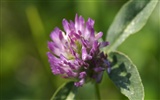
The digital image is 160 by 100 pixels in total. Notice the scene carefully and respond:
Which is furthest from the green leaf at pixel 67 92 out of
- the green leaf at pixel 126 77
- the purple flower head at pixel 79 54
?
the green leaf at pixel 126 77

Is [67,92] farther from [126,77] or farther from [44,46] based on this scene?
[44,46]

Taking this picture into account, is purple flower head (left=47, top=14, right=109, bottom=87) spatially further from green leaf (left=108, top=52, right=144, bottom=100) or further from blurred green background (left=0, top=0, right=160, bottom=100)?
blurred green background (left=0, top=0, right=160, bottom=100)

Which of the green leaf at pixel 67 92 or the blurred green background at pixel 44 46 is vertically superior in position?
the blurred green background at pixel 44 46

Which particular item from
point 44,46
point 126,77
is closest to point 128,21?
point 126,77

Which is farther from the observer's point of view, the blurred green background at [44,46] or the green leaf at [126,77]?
the blurred green background at [44,46]

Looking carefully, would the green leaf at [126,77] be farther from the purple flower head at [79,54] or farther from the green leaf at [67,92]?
the green leaf at [67,92]
